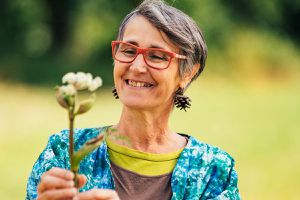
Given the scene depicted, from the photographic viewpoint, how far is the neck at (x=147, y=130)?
3197 mm

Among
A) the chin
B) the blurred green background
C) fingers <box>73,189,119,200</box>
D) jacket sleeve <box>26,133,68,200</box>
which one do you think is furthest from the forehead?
the blurred green background

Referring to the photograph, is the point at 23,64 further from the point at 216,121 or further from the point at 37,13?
the point at 216,121

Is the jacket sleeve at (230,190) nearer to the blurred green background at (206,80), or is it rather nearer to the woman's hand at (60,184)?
the woman's hand at (60,184)

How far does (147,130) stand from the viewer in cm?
325

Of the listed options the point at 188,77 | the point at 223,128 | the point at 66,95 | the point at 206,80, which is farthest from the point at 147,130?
the point at 206,80

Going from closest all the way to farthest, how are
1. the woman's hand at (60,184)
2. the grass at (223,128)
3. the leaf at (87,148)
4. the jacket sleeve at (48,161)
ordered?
the leaf at (87,148), the woman's hand at (60,184), the jacket sleeve at (48,161), the grass at (223,128)

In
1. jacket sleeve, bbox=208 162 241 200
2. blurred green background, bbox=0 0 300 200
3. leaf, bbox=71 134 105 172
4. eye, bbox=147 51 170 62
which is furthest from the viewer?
blurred green background, bbox=0 0 300 200

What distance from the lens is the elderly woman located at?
3041mm

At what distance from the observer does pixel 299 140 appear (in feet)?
32.9

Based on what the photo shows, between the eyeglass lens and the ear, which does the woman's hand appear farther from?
the ear

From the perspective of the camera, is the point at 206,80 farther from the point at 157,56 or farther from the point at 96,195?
the point at 96,195

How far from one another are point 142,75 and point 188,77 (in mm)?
401

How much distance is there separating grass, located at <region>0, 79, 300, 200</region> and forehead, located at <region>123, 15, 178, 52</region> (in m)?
4.48

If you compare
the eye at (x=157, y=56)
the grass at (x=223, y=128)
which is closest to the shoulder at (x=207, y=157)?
the eye at (x=157, y=56)
